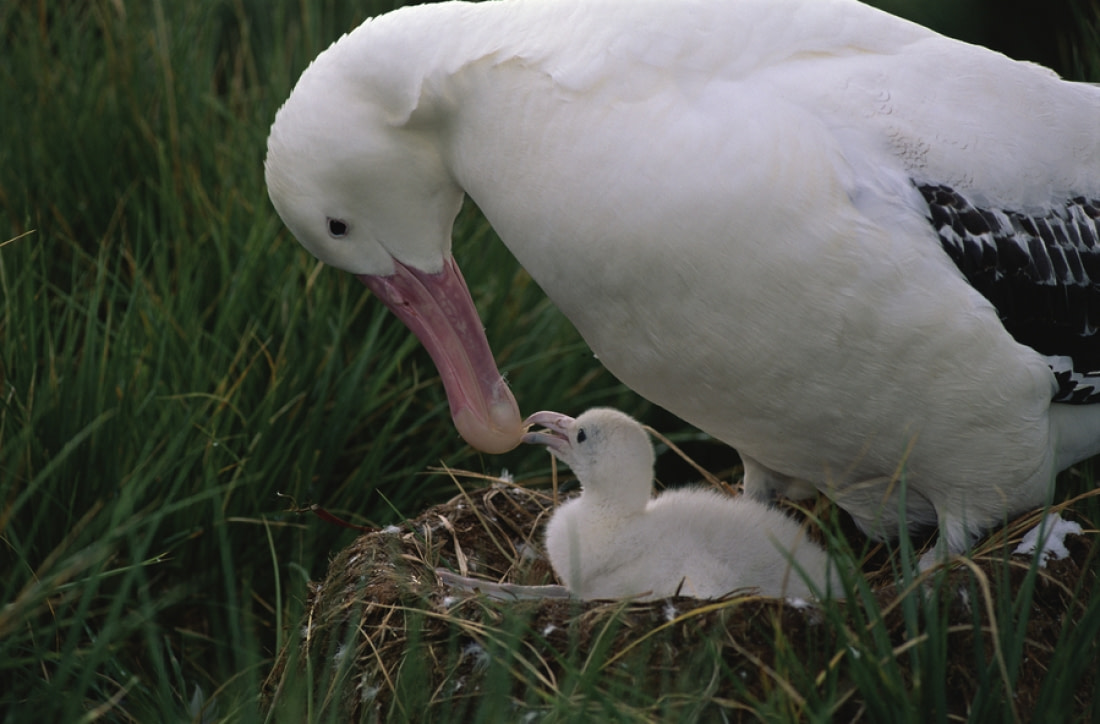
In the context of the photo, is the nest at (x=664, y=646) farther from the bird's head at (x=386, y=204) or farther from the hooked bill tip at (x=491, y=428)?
the bird's head at (x=386, y=204)

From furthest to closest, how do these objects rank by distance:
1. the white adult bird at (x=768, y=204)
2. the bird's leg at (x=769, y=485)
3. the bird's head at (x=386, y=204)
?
the bird's leg at (x=769, y=485), the bird's head at (x=386, y=204), the white adult bird at (x=768, y=204)

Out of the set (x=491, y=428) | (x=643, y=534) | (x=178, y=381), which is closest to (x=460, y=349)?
(x=491, y=428)

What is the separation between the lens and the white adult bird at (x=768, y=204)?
11.1ft

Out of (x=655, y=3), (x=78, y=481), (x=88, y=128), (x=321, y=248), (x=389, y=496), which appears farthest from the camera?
(x=88, y=128)

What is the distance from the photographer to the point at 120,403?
429 centimetres

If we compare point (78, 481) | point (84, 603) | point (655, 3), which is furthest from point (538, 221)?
point (78, 481)

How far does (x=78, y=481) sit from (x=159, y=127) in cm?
246

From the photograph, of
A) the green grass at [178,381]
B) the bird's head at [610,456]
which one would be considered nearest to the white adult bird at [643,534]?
the bird's head at [610,456]

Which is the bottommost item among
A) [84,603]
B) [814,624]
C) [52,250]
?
[52,250]

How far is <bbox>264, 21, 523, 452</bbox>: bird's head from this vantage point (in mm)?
3678

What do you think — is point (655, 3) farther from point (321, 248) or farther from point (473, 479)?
point (473, 479)

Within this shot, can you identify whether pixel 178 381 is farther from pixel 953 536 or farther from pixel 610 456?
pixel 953 536

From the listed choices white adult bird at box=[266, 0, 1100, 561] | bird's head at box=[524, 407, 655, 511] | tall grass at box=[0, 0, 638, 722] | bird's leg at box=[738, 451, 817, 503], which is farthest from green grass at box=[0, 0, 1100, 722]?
bird's leg at box=[738, 451, 817, 503]

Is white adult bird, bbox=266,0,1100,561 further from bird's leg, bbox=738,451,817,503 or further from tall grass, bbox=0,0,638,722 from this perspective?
tall grass, bbox=0,0,638,722
